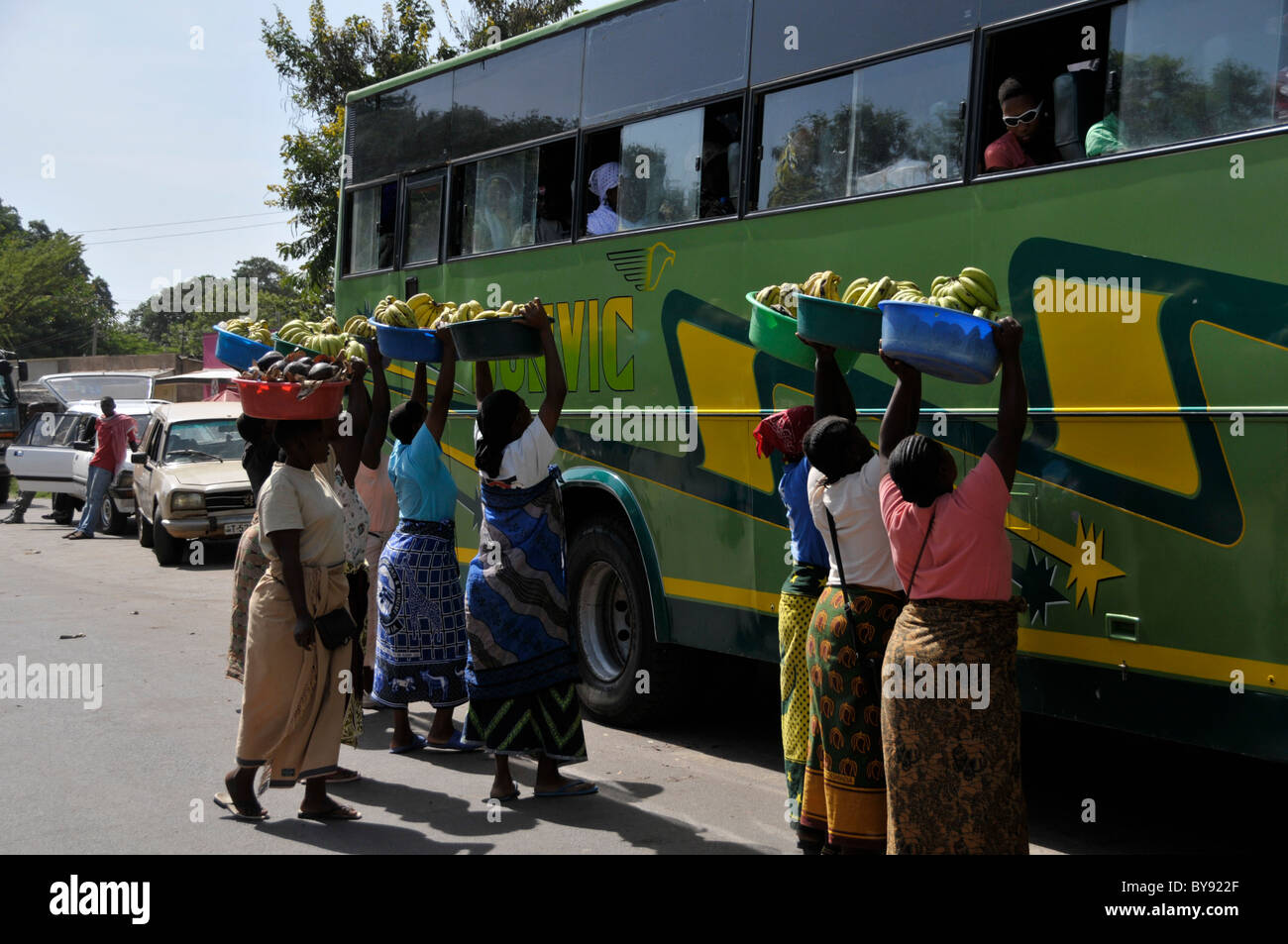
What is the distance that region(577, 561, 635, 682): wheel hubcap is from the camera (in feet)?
25.3

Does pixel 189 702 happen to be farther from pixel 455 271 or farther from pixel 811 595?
pixel 811 595

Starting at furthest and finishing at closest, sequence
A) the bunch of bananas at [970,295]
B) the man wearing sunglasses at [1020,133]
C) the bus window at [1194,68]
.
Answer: the man wearing sunglasses at [1020,133], the bunch of bananas at [970,295], the bus window at [1194,68]

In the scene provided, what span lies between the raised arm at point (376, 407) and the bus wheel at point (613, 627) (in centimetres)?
149

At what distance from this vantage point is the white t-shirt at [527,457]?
223 inches

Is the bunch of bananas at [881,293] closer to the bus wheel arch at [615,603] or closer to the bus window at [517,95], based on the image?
the bus wheel arch at [615,603]

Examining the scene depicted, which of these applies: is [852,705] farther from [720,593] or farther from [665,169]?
[665,169]

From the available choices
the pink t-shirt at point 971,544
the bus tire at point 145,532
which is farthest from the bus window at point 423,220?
the bus tire at point 145,532

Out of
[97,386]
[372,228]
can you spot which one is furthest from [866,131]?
[97,386]

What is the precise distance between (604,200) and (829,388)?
269cm

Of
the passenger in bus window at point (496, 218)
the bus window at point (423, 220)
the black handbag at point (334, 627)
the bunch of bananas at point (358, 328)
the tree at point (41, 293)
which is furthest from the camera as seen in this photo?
the tree at point (41, 293)

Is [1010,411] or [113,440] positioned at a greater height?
[1010,411]

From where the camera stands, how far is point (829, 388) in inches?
201

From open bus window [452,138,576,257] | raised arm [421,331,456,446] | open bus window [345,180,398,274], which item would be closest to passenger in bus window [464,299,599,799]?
raised arm [421,331,456,446]

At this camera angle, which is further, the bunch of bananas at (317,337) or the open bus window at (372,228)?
the open bus window at (372,228)
